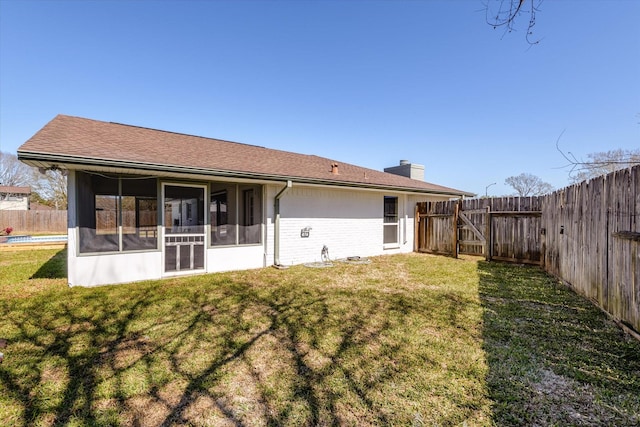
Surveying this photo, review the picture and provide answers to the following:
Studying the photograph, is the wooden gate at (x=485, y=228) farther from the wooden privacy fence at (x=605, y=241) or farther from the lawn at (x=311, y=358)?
the lawn at (x=311, y=358)

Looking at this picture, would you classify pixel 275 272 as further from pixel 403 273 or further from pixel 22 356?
pixel 22 356

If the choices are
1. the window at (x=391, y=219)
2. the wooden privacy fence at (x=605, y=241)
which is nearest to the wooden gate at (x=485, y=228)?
the window at (x=391, y=219)

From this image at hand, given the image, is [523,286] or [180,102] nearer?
[523,286]

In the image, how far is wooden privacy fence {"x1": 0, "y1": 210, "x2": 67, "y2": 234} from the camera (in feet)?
69.8

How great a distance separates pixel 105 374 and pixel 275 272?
4.94 metres

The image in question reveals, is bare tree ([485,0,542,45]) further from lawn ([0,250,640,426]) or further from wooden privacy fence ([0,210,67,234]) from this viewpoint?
wooden privacy fence ([0,210,67,234])

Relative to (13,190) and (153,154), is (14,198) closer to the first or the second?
(13,190)

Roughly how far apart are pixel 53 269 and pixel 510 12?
10.7 metres

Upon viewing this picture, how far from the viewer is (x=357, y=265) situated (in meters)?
8.85

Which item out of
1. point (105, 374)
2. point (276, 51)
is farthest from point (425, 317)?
point (276, 51)

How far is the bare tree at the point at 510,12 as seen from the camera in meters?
2.51

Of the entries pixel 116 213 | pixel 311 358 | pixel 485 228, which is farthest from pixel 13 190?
pixel 485 228

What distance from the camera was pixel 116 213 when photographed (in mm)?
6301

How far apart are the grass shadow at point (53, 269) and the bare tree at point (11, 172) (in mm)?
38836
